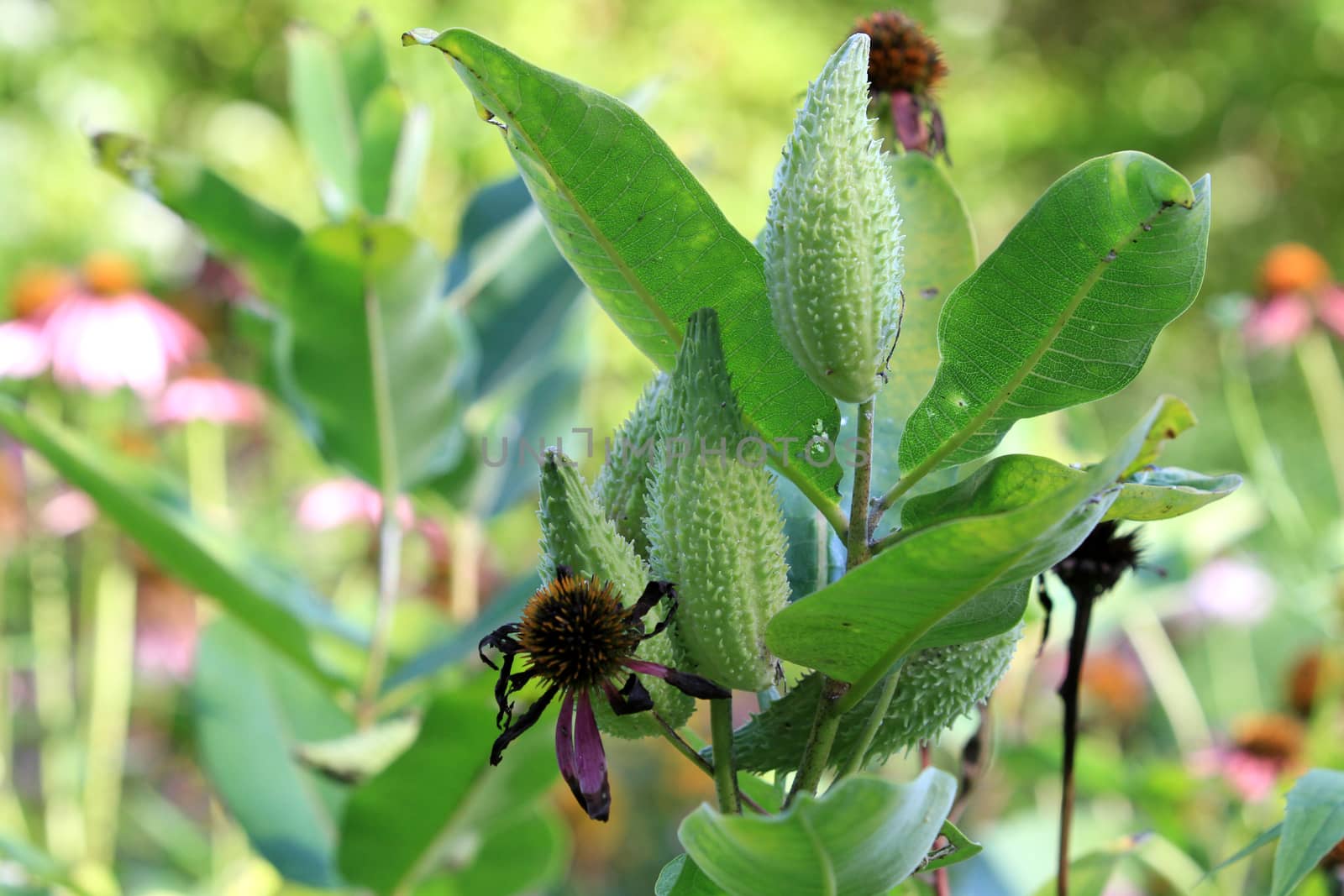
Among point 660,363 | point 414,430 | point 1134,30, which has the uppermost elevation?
point 1134,30

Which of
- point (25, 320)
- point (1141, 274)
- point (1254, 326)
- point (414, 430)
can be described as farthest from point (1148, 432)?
point (25, 320)

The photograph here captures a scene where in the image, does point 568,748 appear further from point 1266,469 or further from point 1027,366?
point 1266,469

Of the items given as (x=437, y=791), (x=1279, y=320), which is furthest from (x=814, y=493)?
(x=1279, y=320)

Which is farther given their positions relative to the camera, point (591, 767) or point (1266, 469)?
point (1266, 469)

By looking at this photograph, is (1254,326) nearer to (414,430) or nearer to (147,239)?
(414,430)

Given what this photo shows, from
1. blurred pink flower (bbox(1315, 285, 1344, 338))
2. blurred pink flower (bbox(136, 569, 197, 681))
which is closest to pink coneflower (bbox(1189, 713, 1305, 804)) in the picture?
blurred pink flower (bbox(1315, 285, 1344, 338))

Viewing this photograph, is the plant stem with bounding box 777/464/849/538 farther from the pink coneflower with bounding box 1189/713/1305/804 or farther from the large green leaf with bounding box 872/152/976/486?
the pink coneflower with bounding box 1189/713/1305/804
